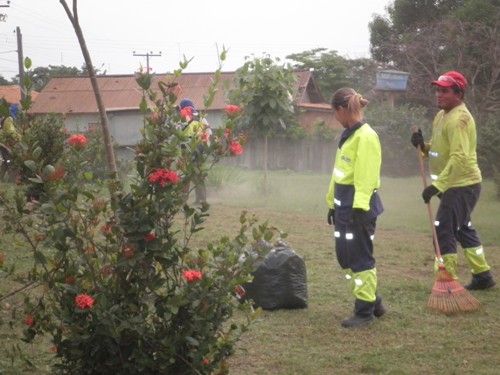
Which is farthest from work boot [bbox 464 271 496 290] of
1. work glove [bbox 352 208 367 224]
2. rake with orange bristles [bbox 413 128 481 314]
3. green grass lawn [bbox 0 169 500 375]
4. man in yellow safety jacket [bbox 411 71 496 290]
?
work glove [bbox 352 208 367 224]

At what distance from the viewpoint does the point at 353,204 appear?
6.00 m

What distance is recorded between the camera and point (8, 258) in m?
9.29

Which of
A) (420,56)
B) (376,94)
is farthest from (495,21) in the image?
(376,94)

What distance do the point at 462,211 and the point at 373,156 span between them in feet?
5.12

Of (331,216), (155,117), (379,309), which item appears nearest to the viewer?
(155,117)

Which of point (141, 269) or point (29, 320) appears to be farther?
point (29, 320)

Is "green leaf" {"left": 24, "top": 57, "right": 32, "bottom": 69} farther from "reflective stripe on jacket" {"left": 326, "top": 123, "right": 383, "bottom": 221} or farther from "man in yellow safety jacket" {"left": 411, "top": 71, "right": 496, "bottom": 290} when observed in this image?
"man in yellow safety jacket" {"left": 411, "top": 71, "right": 496, "bottom": 290}

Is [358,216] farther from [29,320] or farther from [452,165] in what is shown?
[29,320]

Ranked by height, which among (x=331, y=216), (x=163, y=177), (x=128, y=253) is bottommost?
(x=331, y=216)

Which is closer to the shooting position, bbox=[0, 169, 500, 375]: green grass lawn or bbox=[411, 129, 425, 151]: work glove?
bbox=[0, 169, 500, 375]: green grass lawn

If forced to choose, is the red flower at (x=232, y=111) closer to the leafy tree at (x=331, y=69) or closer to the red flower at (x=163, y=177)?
the red flower at (x=163, y=177)

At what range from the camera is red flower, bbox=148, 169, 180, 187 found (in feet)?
12.2

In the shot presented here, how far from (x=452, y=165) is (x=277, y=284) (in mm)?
1846

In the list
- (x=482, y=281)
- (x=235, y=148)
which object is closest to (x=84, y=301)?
(x=235, y=148)
